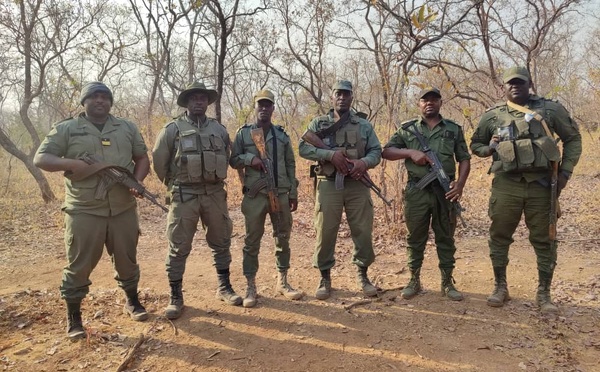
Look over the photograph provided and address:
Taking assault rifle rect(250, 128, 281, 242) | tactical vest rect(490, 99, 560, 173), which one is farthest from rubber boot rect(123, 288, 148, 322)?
tactical vest rect(490, 99, 560, 173)

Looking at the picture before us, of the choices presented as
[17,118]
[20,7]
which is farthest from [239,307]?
[17,118]

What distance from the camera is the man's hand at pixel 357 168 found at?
3.77 metres

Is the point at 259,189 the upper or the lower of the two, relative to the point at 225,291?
upper

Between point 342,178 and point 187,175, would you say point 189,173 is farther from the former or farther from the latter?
point 342,178

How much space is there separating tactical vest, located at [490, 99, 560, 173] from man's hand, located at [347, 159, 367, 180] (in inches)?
50.1

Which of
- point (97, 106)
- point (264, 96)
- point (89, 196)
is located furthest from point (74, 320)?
point (264, 96)

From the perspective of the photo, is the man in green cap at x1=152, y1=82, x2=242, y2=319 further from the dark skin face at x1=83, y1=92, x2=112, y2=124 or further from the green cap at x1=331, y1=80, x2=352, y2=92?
the green cap at x1=331, y1=80, x2=352, y2=92

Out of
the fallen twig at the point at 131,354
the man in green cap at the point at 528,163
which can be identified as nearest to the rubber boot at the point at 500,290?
the man in green cap at the point at 528,163

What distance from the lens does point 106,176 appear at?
329cm

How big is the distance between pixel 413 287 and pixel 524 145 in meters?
1.78

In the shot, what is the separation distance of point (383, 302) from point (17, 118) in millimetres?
31484

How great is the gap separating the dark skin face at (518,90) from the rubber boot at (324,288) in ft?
8.47

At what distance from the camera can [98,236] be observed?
3.28 m

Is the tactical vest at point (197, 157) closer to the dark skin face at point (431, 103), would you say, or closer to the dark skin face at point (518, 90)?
the dark skin face at point (431, 103)
